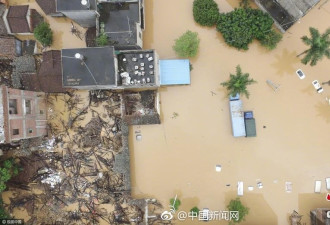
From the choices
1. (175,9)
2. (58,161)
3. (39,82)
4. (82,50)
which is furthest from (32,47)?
(175,9)

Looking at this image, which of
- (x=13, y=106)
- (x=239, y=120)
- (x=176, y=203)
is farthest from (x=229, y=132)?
(x=13, y=106)

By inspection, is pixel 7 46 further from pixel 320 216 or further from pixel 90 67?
pixel 320 216

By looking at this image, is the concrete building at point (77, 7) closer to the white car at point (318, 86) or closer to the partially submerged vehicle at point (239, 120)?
the partially submerged vehicle at point (239, 120)

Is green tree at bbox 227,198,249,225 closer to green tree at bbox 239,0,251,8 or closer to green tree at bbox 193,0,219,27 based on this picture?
green tree at bbox 193,0,219,27

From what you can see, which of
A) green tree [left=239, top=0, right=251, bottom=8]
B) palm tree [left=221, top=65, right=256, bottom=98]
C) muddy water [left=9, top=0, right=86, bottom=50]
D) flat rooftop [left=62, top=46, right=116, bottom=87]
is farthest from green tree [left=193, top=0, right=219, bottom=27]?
muddy water [left=9, top=0, right=86, bottom=50]

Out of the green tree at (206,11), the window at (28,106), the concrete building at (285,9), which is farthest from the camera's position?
the green tree at (206,11)

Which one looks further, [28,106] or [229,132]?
[229,132]

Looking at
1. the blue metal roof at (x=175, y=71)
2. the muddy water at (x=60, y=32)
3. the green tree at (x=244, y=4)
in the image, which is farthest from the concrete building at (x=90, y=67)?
the green tree at (x=244, y=4)
